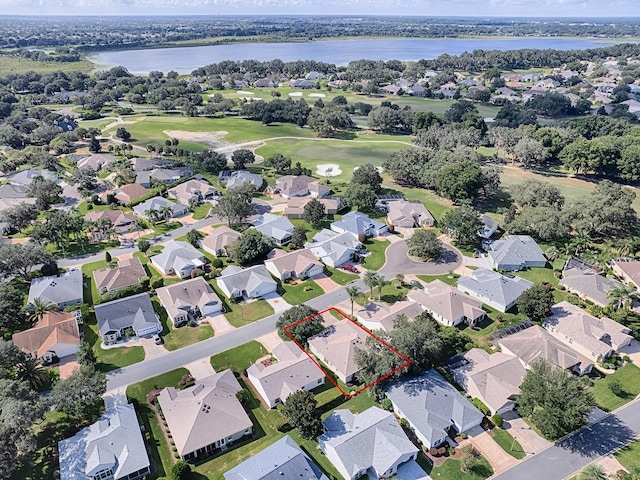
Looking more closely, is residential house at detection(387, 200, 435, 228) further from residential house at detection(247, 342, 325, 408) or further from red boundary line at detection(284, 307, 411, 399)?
residential house at detection(247, 342, 325, 408)

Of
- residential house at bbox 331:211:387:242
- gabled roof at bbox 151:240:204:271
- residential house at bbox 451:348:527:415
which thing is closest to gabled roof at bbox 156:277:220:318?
gabled roof at bbox 151:240:204:271

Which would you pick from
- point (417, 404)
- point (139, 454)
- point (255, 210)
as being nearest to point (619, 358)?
point (417, 404)

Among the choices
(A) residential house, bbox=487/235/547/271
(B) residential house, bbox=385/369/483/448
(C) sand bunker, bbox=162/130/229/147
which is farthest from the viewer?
(C) sand bunker, bbox=162/130/229/147

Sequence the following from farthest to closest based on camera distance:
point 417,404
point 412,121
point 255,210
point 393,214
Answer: point 412,121
point 255,210
point 393,214
point 417,404

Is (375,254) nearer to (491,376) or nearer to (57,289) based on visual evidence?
(491,376)

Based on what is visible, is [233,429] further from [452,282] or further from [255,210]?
[255,210]

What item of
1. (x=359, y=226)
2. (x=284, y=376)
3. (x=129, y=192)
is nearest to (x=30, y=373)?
(x=284, y=376)

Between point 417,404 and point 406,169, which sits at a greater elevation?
point 406,169
